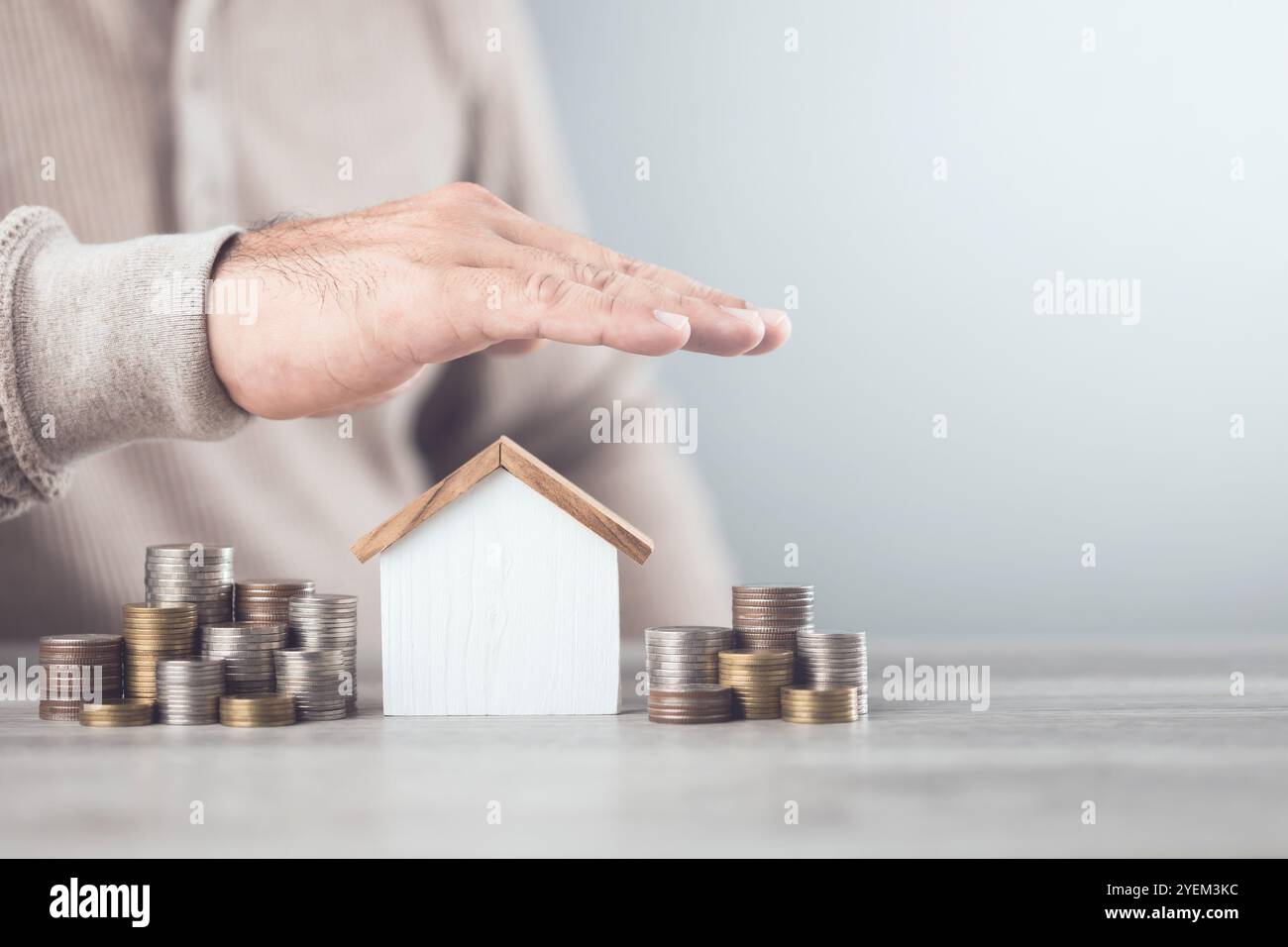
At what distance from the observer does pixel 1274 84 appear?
3.68 metres

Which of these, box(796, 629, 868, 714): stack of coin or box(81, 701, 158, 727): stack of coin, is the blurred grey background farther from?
box(81, 701, 158, 727): stack of coin

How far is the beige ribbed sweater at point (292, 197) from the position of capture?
320 cm

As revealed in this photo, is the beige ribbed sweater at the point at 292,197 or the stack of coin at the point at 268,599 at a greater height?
the beige ribbed sweater at the point at 292,197

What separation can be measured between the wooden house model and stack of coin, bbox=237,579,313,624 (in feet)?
0.48

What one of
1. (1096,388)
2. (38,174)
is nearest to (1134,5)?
(1096,388)

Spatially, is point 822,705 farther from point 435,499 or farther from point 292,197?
point 292,197

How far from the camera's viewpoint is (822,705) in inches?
75.0

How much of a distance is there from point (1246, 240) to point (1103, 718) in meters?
2.27

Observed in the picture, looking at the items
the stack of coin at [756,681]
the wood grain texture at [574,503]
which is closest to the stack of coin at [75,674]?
the wood grain texture at [574,503]

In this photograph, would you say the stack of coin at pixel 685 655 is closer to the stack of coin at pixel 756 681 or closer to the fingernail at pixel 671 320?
the stack of coin at pixel 756 681

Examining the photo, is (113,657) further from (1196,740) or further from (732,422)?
(732,422)

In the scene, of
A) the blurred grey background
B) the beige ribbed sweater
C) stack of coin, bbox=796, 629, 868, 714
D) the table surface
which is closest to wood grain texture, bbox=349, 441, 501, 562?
the table surface

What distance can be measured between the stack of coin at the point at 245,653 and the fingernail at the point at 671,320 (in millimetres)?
683

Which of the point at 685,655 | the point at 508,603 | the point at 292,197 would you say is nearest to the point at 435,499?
the point at 508,603
